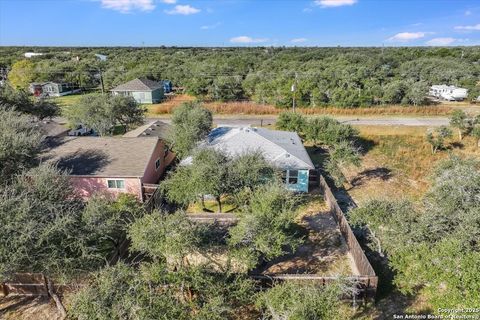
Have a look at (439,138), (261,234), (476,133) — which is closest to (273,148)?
(261,234)

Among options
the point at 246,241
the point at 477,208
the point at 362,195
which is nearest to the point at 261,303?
the point at 246,241

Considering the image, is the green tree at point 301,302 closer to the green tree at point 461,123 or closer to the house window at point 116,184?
the house window at point 116,184

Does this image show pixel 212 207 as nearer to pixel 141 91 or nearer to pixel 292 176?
pixel 292 176

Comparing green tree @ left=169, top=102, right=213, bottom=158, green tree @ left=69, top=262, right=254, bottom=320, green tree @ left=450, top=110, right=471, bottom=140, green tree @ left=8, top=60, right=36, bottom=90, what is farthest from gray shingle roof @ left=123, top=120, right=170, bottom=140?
green tree @ left=8, top=60, right=36, bottom=90

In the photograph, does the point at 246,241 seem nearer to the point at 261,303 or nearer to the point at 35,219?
the point at 261,303

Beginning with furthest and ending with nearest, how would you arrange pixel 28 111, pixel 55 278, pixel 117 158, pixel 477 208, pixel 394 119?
1. pixel 394 119
2. pixel 28 111
3. pixel 117 158
4. pixel 477 208
5. pixel 55 278

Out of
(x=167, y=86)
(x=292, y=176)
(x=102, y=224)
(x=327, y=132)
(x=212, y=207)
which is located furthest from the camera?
(x=167, y=86)

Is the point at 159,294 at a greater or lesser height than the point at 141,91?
lesser
